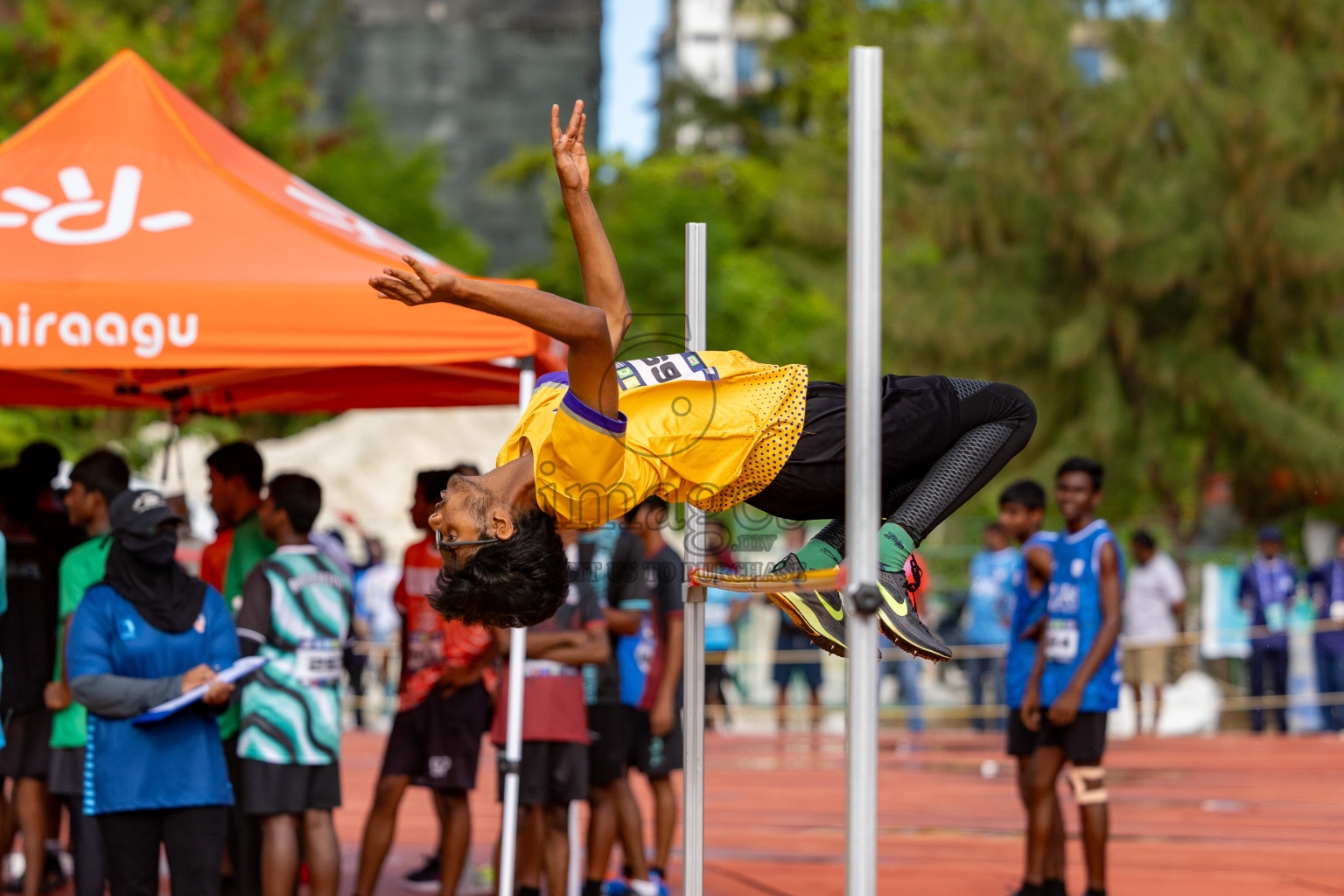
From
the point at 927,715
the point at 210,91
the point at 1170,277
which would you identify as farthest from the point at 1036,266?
the point at 210,91

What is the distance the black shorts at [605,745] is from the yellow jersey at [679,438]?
3.72m

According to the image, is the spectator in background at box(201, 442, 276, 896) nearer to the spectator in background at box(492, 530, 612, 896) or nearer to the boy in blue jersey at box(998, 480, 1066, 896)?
the spectator in background at box(492, 530, 612, 896)

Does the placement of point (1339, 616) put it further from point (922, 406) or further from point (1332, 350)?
point (922, 406)

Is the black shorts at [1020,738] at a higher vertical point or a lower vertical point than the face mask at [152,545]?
lower

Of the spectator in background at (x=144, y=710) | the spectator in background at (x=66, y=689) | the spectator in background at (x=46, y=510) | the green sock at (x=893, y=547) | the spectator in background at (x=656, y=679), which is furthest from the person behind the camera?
the spectator in background at (x=656, y=679)

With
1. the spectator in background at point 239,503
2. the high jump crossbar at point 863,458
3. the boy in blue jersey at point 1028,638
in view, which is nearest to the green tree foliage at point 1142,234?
the boy in blue jersey at point 1028,638

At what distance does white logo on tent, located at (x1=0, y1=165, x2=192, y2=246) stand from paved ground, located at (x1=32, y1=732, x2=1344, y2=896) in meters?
3.68

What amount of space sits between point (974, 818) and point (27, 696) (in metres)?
6.14

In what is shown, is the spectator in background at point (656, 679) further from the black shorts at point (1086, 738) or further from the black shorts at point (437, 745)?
the black shorts at point (1086, 738)

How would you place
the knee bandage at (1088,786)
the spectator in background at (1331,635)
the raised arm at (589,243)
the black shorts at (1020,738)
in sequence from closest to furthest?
the raised arm at (589,243), the knee bandage at (1088,786), the black shorts at (1020,738), the spectator in background at (1331,635)

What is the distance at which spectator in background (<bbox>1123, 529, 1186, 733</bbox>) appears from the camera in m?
14.2

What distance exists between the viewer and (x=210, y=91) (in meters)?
19.5

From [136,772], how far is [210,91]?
15.9 m

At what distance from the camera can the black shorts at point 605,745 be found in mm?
7199
